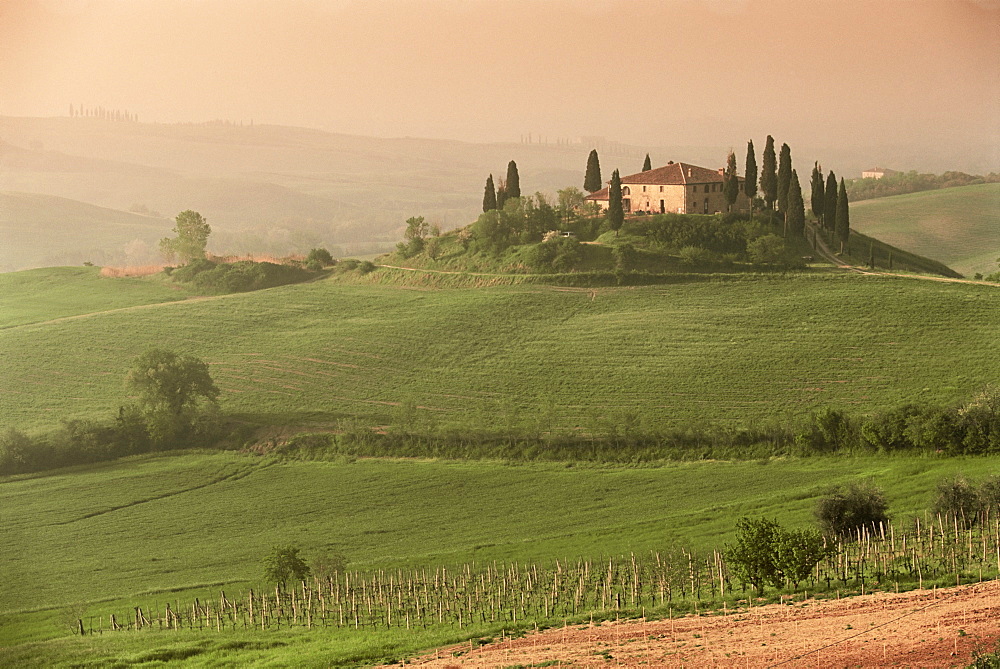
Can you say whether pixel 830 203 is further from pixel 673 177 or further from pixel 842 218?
pixel 673 177

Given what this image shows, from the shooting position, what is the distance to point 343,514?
4709 centimetres

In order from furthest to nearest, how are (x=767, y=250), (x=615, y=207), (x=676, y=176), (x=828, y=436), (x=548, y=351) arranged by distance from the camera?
(x=676, y=176) → (x=615, y=207) → (x=767, y=250) → (x=548, y=351) → (x=828, y=436)

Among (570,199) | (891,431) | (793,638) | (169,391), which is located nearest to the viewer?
(793,638)

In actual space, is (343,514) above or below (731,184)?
below

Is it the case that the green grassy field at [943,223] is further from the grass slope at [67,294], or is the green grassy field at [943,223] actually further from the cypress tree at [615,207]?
the grass slope at [67,294]

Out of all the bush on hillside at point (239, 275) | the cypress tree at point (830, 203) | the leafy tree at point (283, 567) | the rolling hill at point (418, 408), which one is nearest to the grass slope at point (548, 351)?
the rolling hill at point (418, 408)

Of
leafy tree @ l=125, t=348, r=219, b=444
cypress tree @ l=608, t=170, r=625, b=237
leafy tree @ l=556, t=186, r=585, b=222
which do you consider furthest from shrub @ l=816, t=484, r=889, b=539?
leafy tree @ l=556, t=186, r=585, b=222

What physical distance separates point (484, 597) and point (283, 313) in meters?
50.1

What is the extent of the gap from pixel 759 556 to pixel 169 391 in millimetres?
37877

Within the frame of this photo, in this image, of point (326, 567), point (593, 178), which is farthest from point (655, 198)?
point (326, 567)

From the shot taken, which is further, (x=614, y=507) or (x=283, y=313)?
(x=283, y=313)

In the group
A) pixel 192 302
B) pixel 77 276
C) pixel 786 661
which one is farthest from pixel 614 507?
pixel 77 276

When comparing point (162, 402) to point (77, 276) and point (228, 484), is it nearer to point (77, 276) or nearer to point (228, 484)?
point (228, 484)

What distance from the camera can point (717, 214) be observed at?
270 ft
